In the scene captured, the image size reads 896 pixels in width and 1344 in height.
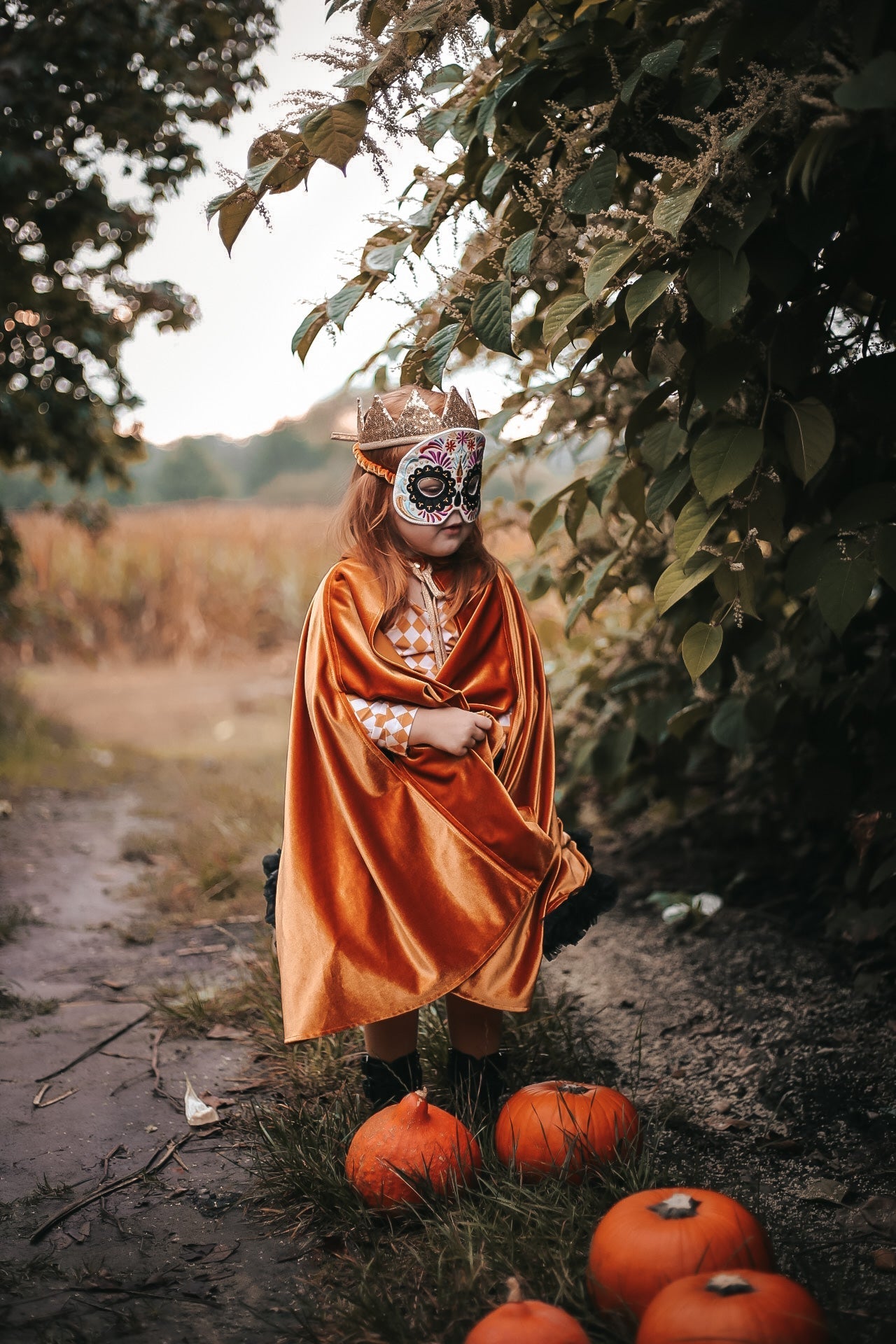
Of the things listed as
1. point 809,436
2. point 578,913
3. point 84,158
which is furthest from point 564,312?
point 84,158

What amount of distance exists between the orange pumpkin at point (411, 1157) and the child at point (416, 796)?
0.19 meters

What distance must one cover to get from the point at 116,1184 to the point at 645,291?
6.38 feet

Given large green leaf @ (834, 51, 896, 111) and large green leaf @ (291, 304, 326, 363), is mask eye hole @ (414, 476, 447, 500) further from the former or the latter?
large green leaf @ (834, 51, 896, 111)

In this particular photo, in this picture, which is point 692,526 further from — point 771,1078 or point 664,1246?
point 771,1078

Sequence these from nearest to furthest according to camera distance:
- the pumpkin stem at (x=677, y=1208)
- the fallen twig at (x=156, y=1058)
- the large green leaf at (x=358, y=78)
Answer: the pumpkin stem at (x=677, y=1208)
the large green leaf at (x=358, y=78)
the fallen twig at (x=156, y=1058)

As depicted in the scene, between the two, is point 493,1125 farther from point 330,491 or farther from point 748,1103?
point 330,491

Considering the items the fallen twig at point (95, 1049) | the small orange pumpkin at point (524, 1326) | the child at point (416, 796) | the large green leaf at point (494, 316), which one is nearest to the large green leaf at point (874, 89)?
the large green leaf at point (494, 316)

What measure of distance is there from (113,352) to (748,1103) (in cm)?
440

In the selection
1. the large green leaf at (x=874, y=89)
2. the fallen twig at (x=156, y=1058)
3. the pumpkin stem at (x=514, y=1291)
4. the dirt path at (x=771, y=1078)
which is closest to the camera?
the large green leaf at (x=874, y=89)

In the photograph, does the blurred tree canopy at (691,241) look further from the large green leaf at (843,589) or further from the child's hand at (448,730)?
the child's hand at (448,730)

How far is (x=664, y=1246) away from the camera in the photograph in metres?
1.50

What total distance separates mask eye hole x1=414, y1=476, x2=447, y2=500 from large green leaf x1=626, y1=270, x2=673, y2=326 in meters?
0.59

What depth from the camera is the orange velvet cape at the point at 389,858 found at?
2.00m

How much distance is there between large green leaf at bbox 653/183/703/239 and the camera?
57.1 inches
